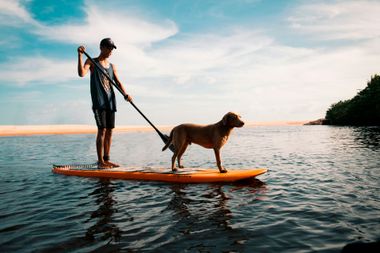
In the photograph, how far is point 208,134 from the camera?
7863 millimetres

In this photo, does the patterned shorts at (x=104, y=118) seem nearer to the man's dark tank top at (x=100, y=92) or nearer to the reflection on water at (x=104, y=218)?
the man's dark tank top at (x=100, y=92)

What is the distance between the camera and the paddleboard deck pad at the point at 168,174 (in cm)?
734

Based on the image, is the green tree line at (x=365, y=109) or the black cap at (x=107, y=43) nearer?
the black cap at (x=107, y=43)

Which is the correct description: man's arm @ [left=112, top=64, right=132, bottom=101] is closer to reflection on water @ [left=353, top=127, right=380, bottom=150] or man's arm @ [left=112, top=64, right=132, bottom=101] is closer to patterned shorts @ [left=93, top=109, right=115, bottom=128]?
patterned shorts @ [left=93, top=109, right=115, bottom=128]

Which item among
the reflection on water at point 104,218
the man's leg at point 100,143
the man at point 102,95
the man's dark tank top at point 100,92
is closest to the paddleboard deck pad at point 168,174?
the man's leg at point 100,143

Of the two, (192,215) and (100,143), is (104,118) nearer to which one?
(100,143)

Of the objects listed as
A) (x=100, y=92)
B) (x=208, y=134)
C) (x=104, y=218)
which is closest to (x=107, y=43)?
(x=100, y=92)

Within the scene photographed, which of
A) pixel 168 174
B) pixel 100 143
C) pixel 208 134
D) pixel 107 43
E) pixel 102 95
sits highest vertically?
pixel 107 43

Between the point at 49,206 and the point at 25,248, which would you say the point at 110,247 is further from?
the point at 49,206

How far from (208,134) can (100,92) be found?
366cm

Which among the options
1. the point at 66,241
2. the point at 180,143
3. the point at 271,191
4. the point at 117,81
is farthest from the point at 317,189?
the point at 117,81

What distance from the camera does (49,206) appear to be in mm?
5566

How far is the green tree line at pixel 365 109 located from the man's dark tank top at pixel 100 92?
52705mm

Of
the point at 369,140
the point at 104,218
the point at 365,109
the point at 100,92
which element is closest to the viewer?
the point at 104,218
